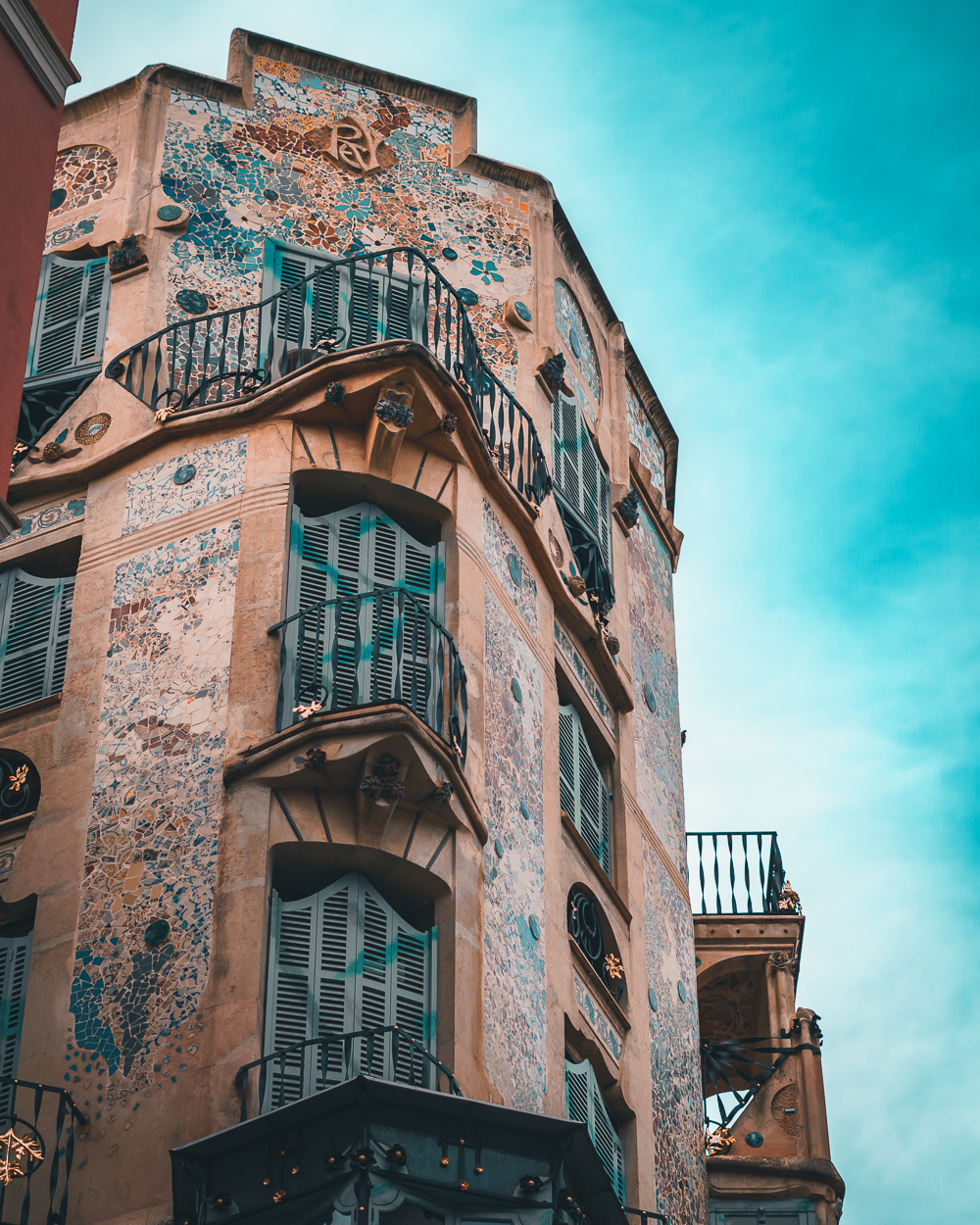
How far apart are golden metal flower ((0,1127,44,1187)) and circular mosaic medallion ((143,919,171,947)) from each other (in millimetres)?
1868

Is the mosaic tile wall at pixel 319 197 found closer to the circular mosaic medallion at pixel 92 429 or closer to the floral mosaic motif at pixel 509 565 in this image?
the circular mosaic medallion at pixel 92 429

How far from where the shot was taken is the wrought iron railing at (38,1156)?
700 inches

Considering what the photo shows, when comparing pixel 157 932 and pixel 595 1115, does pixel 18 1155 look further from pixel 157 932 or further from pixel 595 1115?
pixel 595 1115

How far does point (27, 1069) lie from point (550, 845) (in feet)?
18.5

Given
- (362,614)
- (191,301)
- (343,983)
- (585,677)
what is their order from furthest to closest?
(585,677) < (191,301) < (362,614) < (343,983)

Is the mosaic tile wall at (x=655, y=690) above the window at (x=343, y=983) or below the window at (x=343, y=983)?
above

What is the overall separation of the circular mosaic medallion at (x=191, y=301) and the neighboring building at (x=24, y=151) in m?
6.54

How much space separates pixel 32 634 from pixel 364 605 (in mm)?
3480

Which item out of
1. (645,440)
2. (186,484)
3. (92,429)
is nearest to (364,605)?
(186,484)

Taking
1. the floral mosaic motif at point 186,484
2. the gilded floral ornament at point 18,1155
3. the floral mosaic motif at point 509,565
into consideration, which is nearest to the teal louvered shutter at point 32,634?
the floral mosaic motif at point 186,484

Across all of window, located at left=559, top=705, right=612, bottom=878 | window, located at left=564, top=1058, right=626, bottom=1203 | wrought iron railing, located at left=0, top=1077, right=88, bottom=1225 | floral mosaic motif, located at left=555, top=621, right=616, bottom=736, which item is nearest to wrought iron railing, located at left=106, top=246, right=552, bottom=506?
floral mosaic motif, located at left=555, top=621, right=616, bottom=736

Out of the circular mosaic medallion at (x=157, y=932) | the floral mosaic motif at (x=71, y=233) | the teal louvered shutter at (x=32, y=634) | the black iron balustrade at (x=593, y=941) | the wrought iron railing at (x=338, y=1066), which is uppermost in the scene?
the floral mosaic motif at (x=71, y=233)

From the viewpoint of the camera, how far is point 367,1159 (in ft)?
53.6

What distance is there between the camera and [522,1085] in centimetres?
1977
